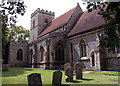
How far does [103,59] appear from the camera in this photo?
45.9ft

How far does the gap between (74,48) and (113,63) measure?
21.3 ft

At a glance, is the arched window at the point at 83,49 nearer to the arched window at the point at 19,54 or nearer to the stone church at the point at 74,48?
the stone church at the point at 74,48

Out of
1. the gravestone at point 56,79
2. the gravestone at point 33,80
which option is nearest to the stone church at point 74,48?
the gravestone at point 56,79

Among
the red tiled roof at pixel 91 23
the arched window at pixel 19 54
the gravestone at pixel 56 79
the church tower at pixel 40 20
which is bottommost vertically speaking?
the gravestone at pixel 56 79

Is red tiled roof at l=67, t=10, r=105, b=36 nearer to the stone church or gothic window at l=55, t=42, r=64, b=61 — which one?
the stone church

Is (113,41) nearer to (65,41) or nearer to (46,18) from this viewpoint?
(65,41)

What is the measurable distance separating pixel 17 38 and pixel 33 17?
37.6 ft

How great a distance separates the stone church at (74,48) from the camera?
14.0 m

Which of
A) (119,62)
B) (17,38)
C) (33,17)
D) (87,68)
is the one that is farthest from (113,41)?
(17,38)

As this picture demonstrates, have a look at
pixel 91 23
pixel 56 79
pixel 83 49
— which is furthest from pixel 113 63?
pixel 56 79

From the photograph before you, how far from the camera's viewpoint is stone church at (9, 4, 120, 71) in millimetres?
13984

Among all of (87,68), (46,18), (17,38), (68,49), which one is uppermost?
(46,18)

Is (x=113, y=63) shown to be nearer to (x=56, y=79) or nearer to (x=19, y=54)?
(x=56, y=79)

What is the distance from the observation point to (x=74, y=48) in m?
18.4
